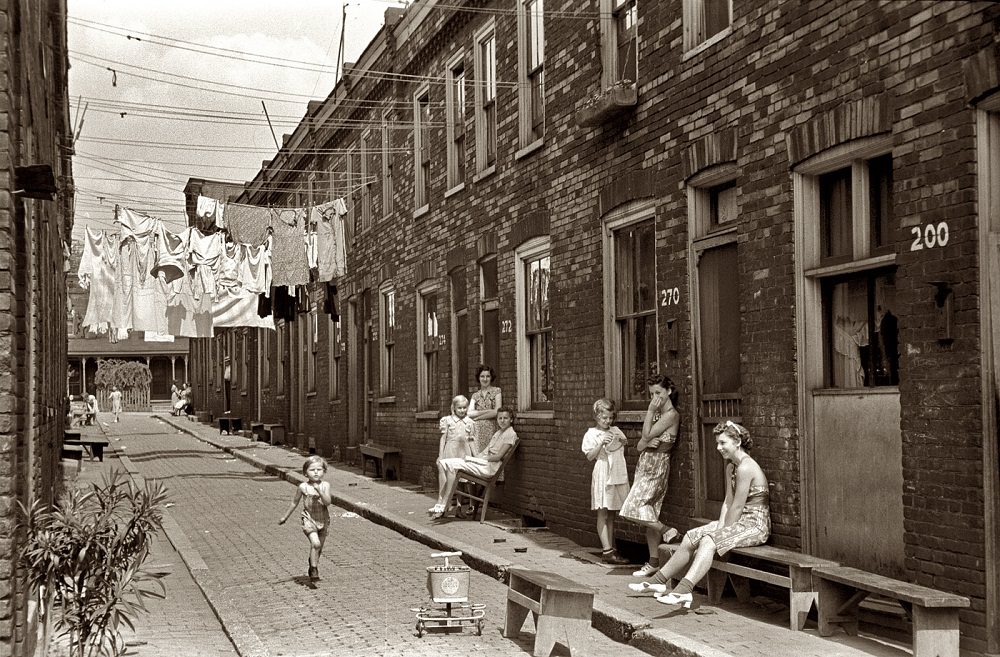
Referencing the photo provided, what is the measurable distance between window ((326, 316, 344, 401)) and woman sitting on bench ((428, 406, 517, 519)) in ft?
38.8

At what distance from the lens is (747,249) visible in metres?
9.57

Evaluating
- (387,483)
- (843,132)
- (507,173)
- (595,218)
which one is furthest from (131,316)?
(843,132)

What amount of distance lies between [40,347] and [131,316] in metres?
14.3

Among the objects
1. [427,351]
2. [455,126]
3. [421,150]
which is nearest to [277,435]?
[427,351]

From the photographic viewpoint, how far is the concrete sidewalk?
7.62 metres

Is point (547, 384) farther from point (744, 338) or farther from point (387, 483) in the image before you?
point (387, 483)

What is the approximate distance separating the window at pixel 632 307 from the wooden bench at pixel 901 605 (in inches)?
157

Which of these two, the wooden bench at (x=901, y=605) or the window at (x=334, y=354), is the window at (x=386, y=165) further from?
the wooden bench at (x=901, y=605)

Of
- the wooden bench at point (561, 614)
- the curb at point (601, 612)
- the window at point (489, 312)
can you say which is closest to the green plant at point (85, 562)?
the curb at point (601, 612)

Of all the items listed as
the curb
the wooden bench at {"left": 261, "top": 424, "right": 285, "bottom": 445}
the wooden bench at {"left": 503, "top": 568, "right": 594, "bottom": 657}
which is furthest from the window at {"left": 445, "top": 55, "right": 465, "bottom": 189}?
the wooden bench at {"left": 261, "top": 424, "right": 285, "bottom": 445}

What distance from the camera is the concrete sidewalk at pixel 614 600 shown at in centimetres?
762

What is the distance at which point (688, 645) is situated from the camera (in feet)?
24.8

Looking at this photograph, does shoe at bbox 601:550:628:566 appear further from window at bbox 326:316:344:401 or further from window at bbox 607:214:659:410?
window at bbox 326:316:344:401

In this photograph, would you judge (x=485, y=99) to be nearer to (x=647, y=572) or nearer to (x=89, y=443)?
(x=647, y=572)
